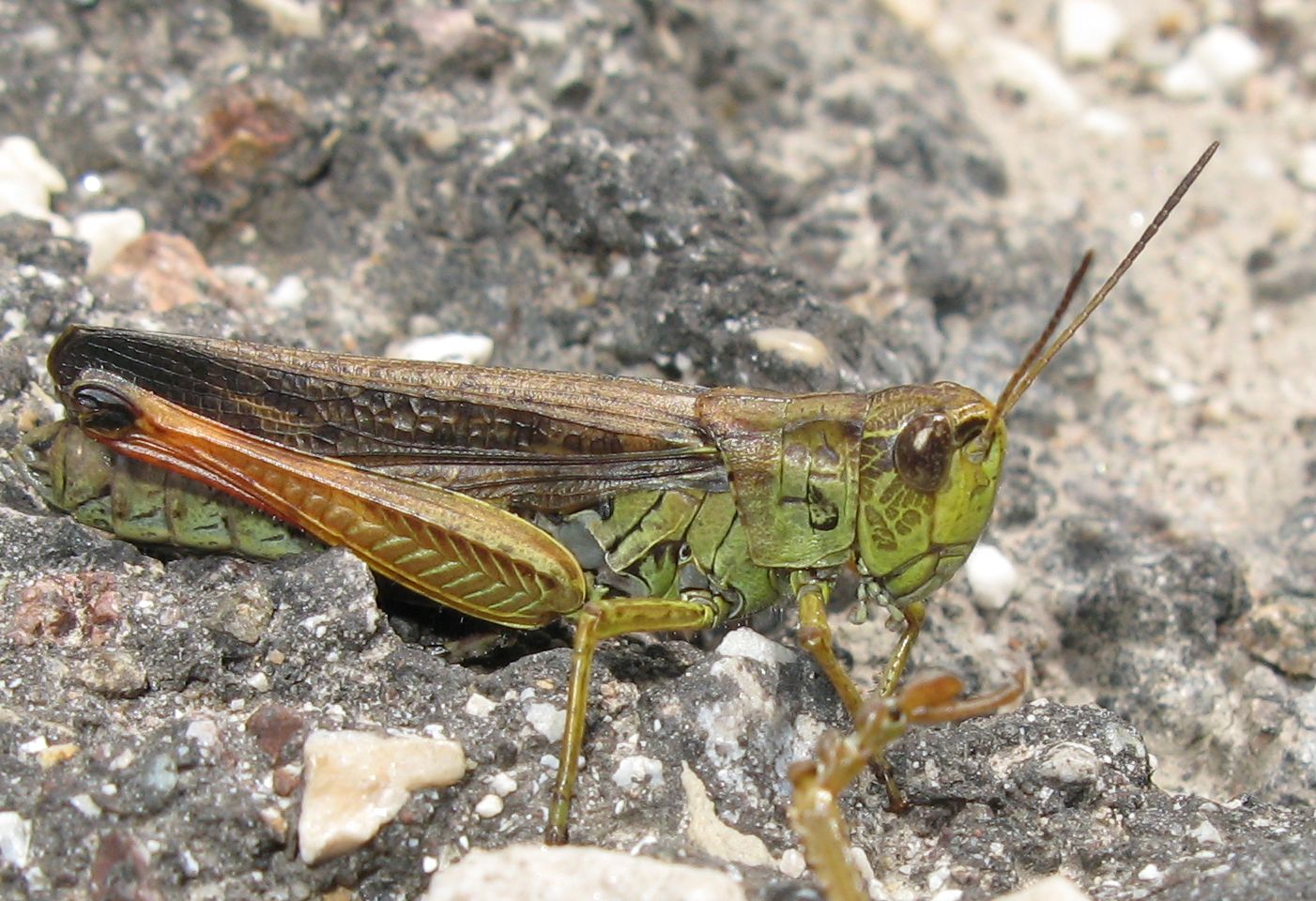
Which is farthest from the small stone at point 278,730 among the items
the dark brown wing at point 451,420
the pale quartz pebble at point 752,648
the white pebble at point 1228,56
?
the white pebble at point 1228,56

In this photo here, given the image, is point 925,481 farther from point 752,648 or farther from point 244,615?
point 244,615

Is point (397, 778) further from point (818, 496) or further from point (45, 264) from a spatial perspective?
point (45, 264)

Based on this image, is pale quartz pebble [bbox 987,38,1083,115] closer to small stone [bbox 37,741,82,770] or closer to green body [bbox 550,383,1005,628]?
green body [bbox 550,383,1005,628]

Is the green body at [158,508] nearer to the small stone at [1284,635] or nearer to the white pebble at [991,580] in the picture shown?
the white pebble at [991,580]

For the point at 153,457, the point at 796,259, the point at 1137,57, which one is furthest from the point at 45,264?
the point at 1137,57

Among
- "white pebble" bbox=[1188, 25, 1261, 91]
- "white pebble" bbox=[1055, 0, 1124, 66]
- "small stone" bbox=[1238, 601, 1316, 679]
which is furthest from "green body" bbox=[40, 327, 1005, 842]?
"white pebble" bbox=[1188, 25, 1261, 91]

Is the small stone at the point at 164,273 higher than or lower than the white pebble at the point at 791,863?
higher
